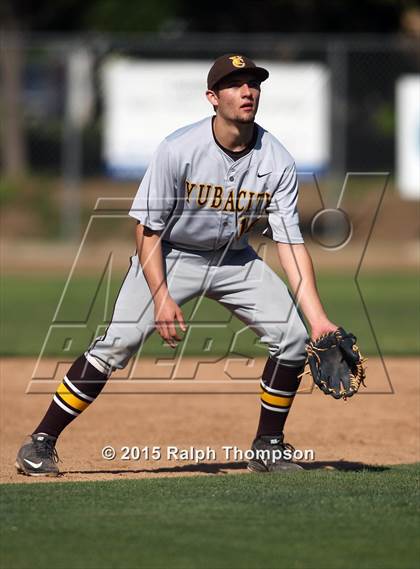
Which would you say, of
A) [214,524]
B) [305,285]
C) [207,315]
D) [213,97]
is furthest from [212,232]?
[207,315]

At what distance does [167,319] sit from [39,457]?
103 cm

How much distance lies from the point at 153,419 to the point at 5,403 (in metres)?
1.26

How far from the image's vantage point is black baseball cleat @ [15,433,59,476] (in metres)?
6.02

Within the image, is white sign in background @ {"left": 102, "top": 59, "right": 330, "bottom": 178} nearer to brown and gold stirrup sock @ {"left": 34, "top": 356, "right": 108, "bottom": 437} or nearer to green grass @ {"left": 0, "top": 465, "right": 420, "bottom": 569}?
brown and gold stirrup sock @ {"left": 34, "top": 356, "right": 108, "bottom": 437}

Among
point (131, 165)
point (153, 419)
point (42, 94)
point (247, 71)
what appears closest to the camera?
point (247, 71)

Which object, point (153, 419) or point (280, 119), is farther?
point (280, 119)

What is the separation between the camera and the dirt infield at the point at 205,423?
22.0 ft

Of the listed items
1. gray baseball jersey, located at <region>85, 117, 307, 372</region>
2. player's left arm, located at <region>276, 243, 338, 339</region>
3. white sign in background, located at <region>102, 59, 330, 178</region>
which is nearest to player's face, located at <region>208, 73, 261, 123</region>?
gray baseball jersey, located at <region>85, 117, 307, 372</region>

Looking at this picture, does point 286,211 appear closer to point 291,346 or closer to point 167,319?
point 291,346

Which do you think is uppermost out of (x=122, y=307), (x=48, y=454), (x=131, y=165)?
(x=122, y=307)

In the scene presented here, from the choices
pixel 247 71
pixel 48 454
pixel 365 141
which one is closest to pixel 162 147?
pixel 247 71

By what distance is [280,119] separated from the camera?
20.8m

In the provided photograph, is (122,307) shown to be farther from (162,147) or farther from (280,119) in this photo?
(280,119)

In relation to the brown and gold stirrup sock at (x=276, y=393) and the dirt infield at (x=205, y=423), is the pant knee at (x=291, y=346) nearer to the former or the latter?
the brown and gold stirrup sock at (x=276, y=393)
